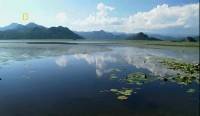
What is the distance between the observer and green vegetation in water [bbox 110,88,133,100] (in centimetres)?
Result: 1628

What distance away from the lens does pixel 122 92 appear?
57.8 feet

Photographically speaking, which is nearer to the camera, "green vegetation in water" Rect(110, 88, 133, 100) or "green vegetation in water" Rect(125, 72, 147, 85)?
"green vegetation in water" Rect(110, 88, 133, 100)

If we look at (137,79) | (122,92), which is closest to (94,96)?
(122,92)

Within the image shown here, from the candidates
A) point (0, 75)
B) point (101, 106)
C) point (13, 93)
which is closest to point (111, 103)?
point (101, 106)

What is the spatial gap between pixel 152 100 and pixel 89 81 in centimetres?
710

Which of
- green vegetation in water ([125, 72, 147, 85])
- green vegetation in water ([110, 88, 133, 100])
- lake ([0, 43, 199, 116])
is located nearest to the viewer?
lake ([0, 43, 199, 116])

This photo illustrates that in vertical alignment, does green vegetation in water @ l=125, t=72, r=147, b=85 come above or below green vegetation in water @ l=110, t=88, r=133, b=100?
above

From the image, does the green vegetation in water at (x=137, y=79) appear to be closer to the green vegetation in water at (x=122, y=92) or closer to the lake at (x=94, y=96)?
the lake at (x=94, y=96)

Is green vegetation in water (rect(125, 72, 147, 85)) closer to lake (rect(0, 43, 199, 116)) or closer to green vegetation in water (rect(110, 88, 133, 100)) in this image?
lake (rect(0, 43, 199, 116))

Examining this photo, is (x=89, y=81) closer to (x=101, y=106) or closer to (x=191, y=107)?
(x=101, y=106)

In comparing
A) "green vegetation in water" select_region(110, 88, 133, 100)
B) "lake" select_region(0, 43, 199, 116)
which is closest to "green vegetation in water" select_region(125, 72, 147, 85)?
"lake" select_region(0, 43, 199, 116)

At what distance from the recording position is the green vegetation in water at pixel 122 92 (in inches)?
641

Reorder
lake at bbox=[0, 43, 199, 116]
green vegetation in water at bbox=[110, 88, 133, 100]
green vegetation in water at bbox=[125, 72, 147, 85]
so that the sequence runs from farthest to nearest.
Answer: green vegetation in water at bbox=[125, 72, 147, 85], green vegetation in water at bbox=[110, 88, 133, 100], lake at bbox=[0, 43, 199, 116]

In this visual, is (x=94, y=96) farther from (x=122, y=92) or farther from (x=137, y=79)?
(x=137, y=79)
